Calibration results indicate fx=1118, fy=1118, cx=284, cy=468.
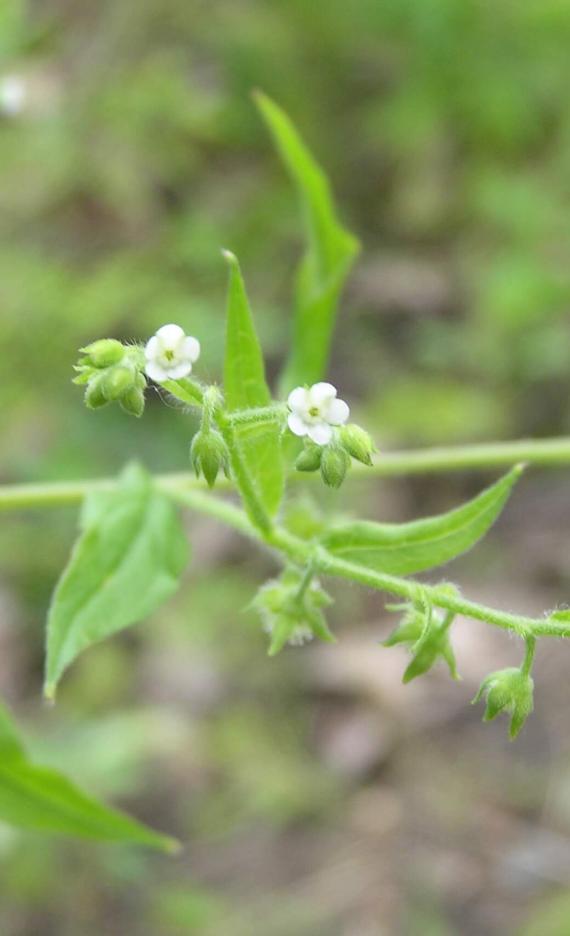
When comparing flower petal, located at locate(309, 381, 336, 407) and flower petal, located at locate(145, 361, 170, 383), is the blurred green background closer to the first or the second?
flower petal, located at locate(145, 361, 170, 383)

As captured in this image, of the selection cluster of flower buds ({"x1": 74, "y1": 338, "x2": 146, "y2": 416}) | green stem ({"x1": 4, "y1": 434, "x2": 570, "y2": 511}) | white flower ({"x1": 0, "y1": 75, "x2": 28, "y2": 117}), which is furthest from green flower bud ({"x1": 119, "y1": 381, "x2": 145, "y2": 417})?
white flower ({"x1": 0, "y1": 75, "x2": 28, "y2": 117})

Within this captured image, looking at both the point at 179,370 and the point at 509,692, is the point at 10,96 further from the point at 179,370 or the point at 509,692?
the point at 509,692

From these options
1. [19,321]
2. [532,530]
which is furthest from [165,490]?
[532,530]

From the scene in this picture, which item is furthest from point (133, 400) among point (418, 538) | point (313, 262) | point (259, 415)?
point (313, 262)

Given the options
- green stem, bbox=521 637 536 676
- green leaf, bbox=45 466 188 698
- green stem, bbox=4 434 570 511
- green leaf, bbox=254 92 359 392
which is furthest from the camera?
green leaf, bbox=254 92 359 392

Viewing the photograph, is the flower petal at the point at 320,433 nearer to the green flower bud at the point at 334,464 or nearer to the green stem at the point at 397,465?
the green flower bud at the point at 334,464

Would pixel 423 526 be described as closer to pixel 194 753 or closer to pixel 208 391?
pixel 208 391

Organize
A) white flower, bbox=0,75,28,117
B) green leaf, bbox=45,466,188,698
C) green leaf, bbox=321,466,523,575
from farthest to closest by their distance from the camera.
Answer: white flower, bbox=0,75,28,117
green leaf, bbox=45,466,188,698
green leaf, bbox=321,466,523,575
